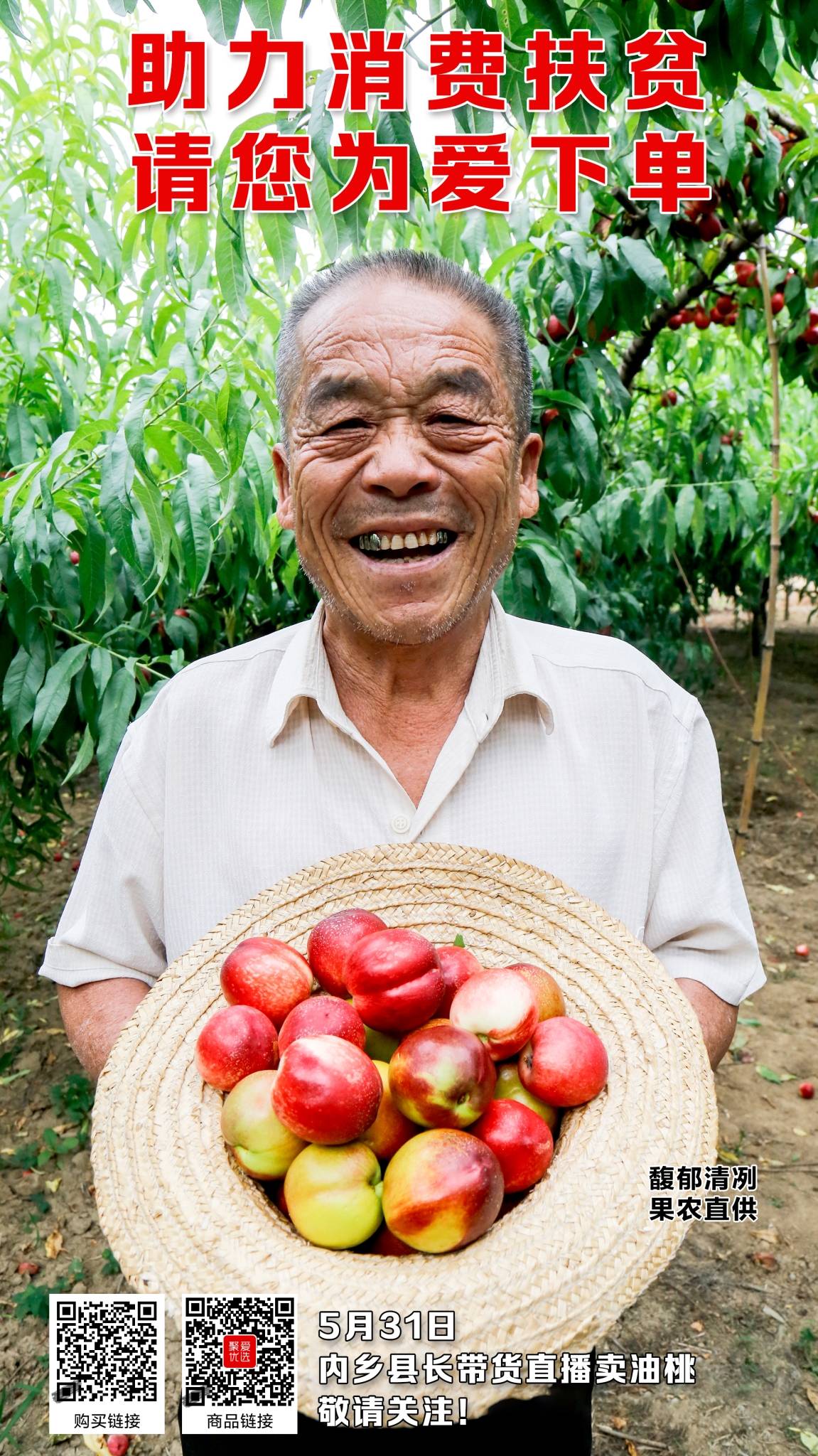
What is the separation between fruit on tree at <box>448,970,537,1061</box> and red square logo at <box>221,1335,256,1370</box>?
52 cm

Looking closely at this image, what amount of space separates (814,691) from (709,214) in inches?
341

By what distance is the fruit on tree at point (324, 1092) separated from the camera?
53.8 inches

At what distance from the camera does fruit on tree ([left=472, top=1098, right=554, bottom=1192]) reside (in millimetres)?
1434

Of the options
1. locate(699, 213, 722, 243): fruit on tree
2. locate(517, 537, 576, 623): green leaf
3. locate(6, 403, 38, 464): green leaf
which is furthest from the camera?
locate(699, 213, 722, 243): fruit on tree

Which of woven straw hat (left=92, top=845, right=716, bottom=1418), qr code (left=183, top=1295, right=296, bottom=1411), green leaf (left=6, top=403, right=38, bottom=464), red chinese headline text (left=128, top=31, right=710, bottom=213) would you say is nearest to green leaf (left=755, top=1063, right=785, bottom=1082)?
woven straw hat (left=92, top=845, right=716, bottom=1418)

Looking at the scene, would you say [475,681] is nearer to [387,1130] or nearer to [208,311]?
[387,1130]

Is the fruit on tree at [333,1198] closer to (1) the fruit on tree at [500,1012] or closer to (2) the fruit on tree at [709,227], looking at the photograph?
(1) the fruit on tree at [500,1012]

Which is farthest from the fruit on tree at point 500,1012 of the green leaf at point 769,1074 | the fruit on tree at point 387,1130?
the green leaf at point 769,1074

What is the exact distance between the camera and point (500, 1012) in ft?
5.11

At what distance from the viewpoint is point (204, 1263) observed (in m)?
1.28

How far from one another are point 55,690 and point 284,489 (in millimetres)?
989

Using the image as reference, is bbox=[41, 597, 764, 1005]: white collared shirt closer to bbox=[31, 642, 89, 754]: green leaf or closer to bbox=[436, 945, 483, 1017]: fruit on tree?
bbox=[436, 945, 483, 1017]: fruit on tree

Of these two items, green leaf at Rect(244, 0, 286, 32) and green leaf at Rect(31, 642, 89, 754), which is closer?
green leaf at Rect(244, 0, 286, 32)

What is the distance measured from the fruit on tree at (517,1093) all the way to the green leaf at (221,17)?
1.60 meters
